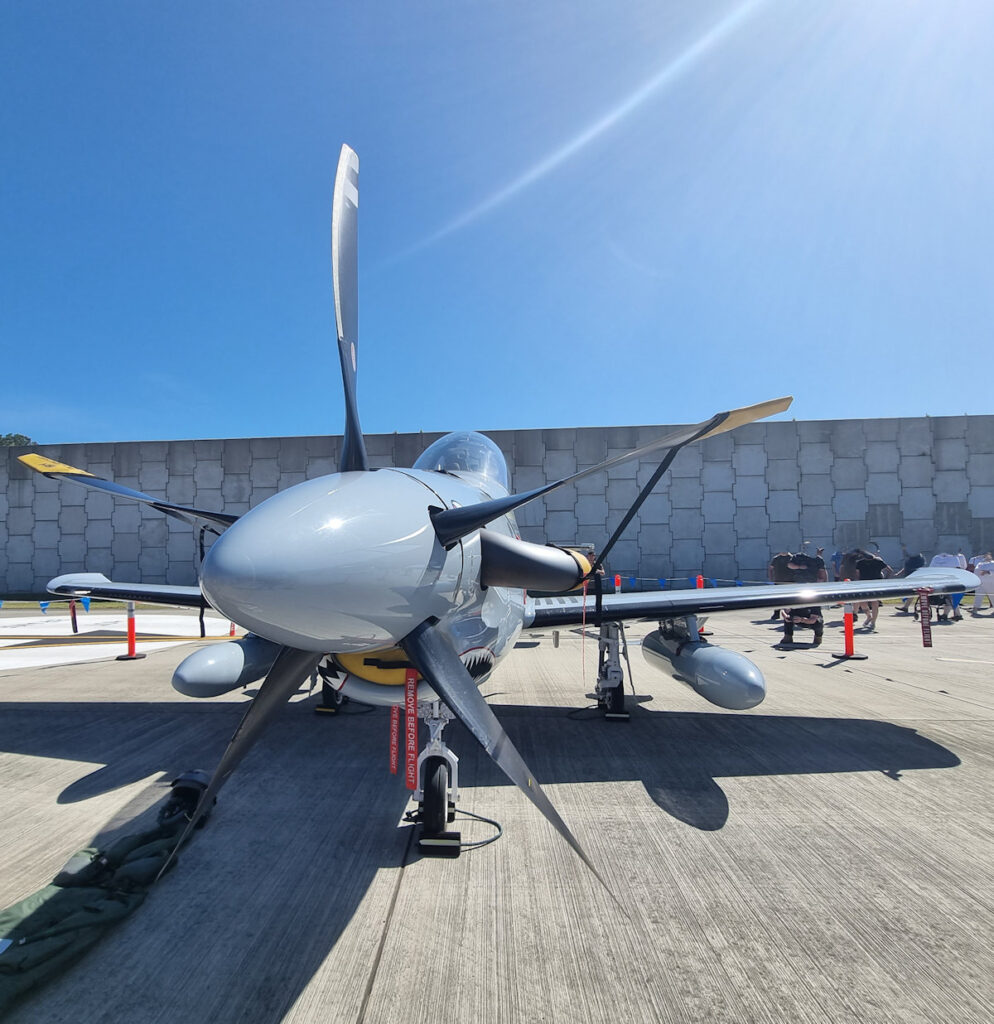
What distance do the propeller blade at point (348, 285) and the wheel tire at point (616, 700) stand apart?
15.4 feet

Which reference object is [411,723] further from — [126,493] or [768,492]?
[768,492]

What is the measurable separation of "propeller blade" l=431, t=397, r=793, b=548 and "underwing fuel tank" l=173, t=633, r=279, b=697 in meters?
2.85

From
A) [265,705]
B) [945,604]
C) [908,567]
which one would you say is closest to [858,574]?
[908,567]

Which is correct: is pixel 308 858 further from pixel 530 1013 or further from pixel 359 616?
pixel 359 616

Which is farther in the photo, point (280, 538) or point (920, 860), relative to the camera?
point (920, 860)

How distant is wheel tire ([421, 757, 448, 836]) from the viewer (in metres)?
3.77

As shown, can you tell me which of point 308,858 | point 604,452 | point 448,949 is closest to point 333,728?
point 308,858

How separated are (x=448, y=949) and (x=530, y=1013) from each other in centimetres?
55

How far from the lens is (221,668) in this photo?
506cm

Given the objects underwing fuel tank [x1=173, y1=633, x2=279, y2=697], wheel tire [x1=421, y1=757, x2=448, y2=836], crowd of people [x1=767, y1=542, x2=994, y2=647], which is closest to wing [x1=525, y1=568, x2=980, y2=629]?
wheel tire [x1=421, y1=757, x2=448, y2=836]

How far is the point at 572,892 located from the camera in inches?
129

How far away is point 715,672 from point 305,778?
12.9ft

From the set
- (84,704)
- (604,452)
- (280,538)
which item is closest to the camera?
(280,538)

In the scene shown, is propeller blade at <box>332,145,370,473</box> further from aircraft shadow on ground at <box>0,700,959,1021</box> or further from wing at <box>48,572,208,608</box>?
wing at <box>48,572,208,608</box>
